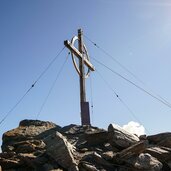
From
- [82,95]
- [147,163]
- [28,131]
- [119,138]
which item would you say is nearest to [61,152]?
[119,138]

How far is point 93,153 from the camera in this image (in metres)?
14.3

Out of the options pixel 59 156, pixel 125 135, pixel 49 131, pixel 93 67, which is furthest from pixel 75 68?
pixel 59 156

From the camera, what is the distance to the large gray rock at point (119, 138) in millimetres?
15695

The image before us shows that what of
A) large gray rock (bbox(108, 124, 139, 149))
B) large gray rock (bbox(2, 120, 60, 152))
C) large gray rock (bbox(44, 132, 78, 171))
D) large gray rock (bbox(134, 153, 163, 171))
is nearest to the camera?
large gray rock (bbox(44, 132, 78, 171))

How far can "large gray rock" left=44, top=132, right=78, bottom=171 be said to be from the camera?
43.9 ft

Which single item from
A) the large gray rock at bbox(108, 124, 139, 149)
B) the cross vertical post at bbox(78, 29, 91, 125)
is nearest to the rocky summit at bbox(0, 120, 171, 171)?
the large gray rock at bbox(108, 124, 139, 149)

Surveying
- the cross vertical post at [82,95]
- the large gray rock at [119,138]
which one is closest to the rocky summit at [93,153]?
the large gray rock at [119,138]

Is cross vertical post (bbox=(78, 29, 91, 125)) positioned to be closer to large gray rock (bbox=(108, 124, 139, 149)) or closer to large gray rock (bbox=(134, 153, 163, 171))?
large gray rock (bbox=(108, 124, 139, 149))

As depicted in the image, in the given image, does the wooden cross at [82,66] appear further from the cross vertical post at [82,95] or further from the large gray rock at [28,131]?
the large gray rock at [28,131]

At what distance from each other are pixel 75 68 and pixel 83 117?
4.53 metres

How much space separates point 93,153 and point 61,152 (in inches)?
62.0

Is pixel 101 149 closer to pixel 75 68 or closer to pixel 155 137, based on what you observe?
pixel 155 137

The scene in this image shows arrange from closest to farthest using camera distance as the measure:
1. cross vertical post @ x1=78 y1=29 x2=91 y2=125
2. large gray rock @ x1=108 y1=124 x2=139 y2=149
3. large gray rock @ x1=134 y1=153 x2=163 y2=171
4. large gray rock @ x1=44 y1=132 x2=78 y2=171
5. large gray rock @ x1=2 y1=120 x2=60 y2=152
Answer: large gray rock @ x1=44 y1=132 x2=78 y2=171, large gray rock @ x1=134 y1=153 x2=163 y2=171, large gray rock @ x1=108 y1=124 x2=139 y2=149, large gray rock @ x1=2 y1=120 x2=60 y2=152, cross vertical post @ x1=78 y1=29 x2=91 y2=125

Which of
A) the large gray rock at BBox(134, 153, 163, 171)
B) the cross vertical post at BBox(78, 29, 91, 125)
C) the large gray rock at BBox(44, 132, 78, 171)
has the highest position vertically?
the cross vertical post at BBox(78, 29, 91, 125)
